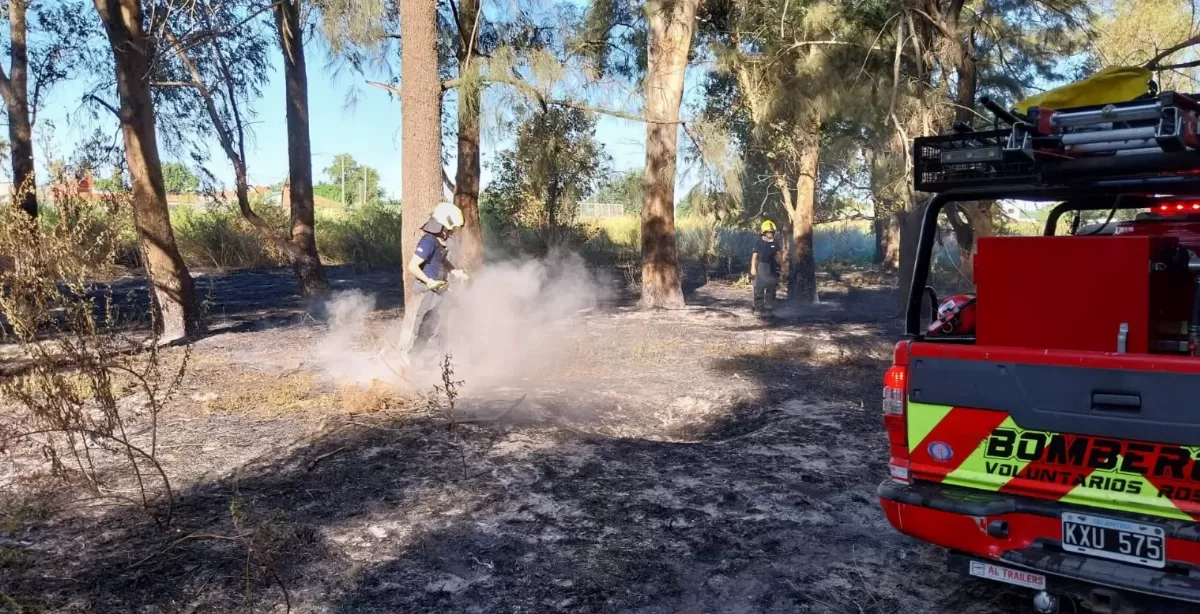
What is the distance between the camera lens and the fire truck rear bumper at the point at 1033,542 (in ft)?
9.71

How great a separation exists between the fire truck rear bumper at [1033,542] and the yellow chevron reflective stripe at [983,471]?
35mm

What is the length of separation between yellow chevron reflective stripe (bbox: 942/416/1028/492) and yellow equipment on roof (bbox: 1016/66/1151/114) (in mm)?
1347

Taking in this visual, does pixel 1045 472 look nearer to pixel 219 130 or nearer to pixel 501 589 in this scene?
pixel 501 589

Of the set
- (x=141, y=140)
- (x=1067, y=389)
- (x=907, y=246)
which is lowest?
(x=1067, y=389)

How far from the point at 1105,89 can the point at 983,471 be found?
64.2 inches

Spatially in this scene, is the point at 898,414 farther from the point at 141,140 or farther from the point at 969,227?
the point at 141,140

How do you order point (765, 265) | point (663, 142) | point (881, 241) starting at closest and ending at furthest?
point (663, 142) < point (765, 265) < point (881, 241)

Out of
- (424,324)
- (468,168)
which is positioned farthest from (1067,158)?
(468,168)

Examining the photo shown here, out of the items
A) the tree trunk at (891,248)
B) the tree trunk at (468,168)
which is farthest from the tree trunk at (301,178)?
the tree trunk at (891,248)

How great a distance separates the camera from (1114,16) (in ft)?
36.6

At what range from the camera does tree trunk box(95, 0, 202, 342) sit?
10500 millimetres

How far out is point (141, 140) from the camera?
1059 cm

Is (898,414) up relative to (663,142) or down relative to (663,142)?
down

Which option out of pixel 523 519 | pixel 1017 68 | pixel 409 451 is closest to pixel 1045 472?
pixel 523 519
